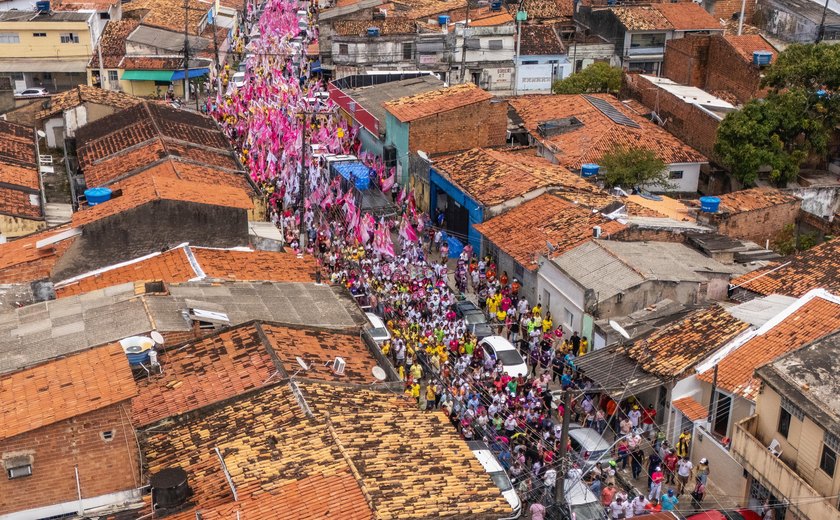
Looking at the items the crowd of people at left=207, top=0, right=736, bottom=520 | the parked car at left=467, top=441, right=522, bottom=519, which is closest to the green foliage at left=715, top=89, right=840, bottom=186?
the crowd of people at left=207, top=0, right=736, bottom=520

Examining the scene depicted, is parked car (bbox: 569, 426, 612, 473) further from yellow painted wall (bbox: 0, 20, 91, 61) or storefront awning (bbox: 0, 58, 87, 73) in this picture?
yellow painted wall (bbox: 0, 20, 91, 61)

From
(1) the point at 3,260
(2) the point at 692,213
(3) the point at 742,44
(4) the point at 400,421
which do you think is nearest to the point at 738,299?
(2) the point at 692,213

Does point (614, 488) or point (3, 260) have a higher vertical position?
point (3, 260)

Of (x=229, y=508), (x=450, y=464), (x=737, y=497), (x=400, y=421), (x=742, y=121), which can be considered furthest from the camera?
(x=742, y=121)

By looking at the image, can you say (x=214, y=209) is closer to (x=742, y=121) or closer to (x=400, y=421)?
(x=400, y=421)

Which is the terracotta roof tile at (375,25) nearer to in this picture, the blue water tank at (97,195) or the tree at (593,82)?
the tree at (593,82)

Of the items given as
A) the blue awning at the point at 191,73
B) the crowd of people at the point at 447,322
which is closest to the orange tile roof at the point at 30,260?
the crowd of people at the point at 447,322

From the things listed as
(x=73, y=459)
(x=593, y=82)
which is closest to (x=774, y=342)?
(x=73, y=459)
